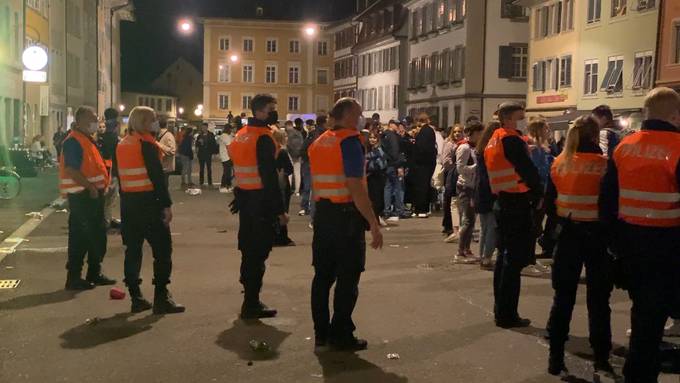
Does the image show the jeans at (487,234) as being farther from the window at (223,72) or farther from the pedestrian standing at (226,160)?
the window at (223,72)

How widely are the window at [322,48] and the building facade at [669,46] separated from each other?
207 feet

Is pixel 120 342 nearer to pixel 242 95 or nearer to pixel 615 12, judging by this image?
pixel 615 12

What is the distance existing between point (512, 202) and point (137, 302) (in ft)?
11.9

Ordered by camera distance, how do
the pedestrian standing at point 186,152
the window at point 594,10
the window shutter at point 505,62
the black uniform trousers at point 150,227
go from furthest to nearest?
1. the window shutter at point 505,62
2. the window at point 594,10
3. the pedestrian standing at point 186,152
4. the black uniform trousers at point 150,227

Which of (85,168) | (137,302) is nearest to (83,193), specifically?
(85,168)

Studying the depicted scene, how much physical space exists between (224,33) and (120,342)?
294 ft

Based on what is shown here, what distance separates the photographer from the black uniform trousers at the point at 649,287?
536cm

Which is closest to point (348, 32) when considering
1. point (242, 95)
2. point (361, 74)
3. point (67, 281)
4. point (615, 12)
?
point (361, 74)

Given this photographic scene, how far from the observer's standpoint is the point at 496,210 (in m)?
8.16

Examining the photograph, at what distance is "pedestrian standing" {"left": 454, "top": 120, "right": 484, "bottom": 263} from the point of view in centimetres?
1167

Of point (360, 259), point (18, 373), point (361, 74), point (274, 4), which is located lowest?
point (18, 373)

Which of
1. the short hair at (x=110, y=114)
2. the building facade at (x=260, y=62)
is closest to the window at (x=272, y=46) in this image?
the building facade at (x=260, y=62)

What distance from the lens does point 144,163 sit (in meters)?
8.30

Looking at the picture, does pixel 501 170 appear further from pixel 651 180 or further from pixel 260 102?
pixel 651 180
